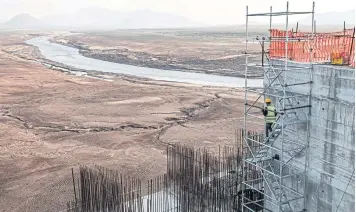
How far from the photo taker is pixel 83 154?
23688 mm

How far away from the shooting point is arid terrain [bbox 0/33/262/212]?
2025 cm

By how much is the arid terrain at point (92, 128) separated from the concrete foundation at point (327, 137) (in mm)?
10558

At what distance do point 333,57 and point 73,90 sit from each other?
34.2 metres

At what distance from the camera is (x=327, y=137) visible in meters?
10.3

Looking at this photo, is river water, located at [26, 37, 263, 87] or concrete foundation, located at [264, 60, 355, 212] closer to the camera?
concrete foundation, located at [264, 60, 355, 212]

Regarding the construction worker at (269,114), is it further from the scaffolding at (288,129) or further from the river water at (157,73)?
the river water at (157,73)

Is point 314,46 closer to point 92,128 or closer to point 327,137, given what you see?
point 327,137

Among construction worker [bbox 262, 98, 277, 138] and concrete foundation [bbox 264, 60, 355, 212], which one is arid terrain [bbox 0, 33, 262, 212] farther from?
concrete foundation [bbox 264, 60, 355, 212]

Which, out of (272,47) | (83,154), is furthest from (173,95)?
(272,47)

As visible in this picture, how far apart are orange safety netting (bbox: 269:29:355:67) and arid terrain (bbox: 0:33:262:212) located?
1097 centimetres

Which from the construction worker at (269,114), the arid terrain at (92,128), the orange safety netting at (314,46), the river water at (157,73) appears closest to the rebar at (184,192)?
the construction worker at (269,114)

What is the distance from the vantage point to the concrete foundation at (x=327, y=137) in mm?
9719

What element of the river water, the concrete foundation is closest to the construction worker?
the concrete foundation

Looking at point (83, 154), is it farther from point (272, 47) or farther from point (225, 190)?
point (272, 47)
